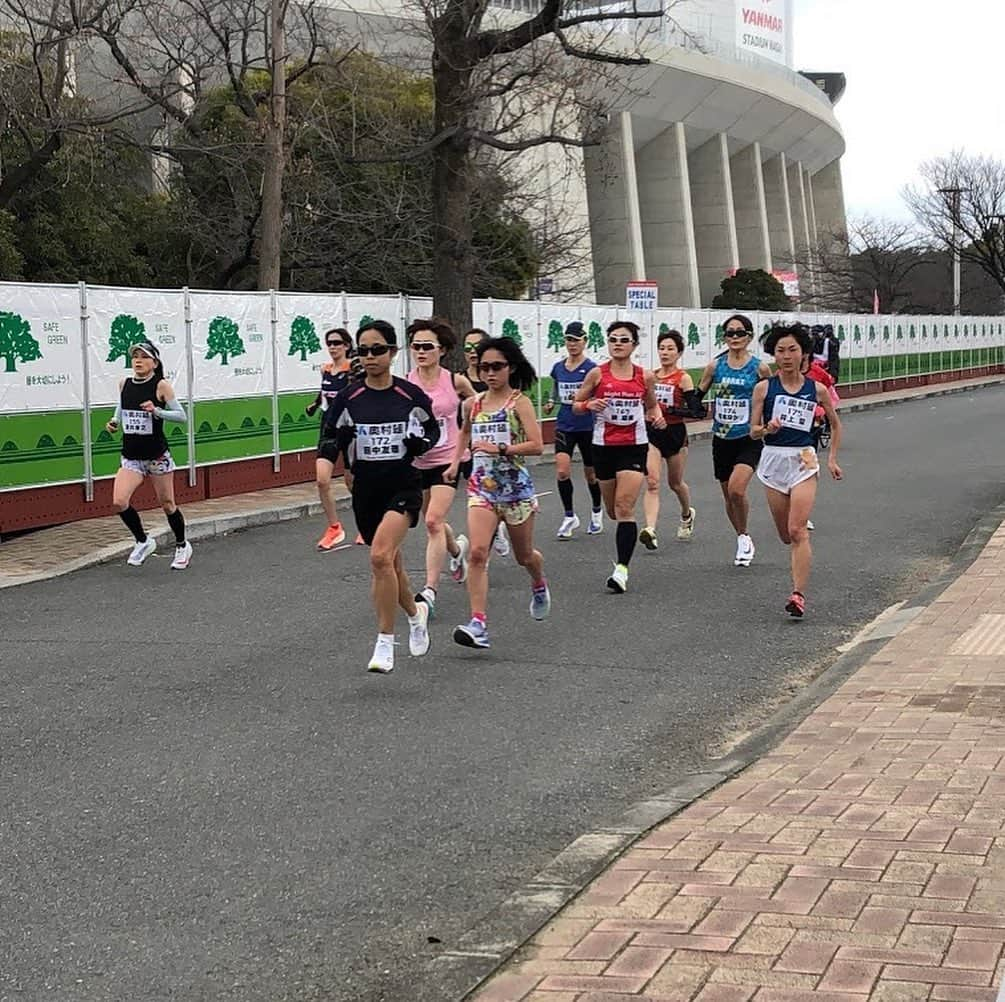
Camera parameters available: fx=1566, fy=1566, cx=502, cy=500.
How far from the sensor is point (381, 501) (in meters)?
8.16

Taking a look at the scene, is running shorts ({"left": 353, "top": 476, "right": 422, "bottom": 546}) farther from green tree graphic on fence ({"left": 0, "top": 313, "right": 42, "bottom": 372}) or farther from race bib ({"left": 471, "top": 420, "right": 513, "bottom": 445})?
green tree graphic on fence ({"left": 0, "top": 313, "right": 42, "bottom": 372})

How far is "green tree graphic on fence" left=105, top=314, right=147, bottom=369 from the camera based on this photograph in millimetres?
15758

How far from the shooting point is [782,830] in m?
5.07

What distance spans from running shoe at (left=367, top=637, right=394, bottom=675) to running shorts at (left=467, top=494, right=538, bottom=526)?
44.9 inches

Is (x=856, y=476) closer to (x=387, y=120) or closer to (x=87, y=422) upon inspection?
(x=87, y=422)

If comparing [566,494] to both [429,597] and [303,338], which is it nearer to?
[429,597]

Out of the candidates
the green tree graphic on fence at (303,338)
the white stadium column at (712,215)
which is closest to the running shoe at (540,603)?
the green tree graphic on fence at (303,338)

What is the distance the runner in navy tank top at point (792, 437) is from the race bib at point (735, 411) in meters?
1.80

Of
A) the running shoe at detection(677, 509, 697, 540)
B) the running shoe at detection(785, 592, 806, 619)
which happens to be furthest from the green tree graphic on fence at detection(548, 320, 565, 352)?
the running shoe at detection(785, 592, 806, 619)

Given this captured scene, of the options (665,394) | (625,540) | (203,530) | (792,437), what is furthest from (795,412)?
(203,530)

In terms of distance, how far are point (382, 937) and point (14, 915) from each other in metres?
1.11

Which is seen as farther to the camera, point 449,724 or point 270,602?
point 270,602

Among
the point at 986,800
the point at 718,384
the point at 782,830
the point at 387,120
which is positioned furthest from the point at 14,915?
the point at 387,120

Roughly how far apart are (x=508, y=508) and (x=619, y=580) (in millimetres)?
2136
